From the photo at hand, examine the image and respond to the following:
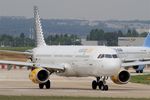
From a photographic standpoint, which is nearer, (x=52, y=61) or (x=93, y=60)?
(x=93, y=60)

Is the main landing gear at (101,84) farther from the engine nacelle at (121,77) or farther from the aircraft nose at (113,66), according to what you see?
the aircraft nose at (113,66)

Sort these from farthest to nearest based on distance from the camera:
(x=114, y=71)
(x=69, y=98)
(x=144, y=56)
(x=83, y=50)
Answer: (x=144, y=56) → (x=83, y=50) → (x=114, y=71) → (x=69, y=98)

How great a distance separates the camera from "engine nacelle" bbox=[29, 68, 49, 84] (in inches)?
2354

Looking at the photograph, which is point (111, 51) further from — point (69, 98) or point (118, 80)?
point (69, 98)

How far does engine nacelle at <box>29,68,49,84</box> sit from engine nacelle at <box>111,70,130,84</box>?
5026 millimetres

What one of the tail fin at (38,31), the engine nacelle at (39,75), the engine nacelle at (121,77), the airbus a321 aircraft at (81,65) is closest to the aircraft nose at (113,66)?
the airbus a321 aircraft at (81,65)

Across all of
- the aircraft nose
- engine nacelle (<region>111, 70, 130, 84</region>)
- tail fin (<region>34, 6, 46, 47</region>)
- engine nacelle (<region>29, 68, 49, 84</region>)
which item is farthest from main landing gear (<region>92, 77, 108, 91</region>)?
tail fin (<region>34, 6, 46, 47</region>)

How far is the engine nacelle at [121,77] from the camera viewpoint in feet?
197

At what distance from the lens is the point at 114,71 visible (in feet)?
187

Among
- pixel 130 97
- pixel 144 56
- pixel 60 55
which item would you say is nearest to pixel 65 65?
pixel 60 55

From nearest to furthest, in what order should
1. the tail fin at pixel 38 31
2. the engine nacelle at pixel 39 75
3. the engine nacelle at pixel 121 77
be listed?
the engine nacelle at pixel 39 75 < the engine nacelle at pixel 121 77 < the tail fin at pixel 38 31

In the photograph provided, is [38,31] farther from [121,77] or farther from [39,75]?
[121,77]

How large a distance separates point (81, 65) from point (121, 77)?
10.3ft

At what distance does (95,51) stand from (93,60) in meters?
0.74
